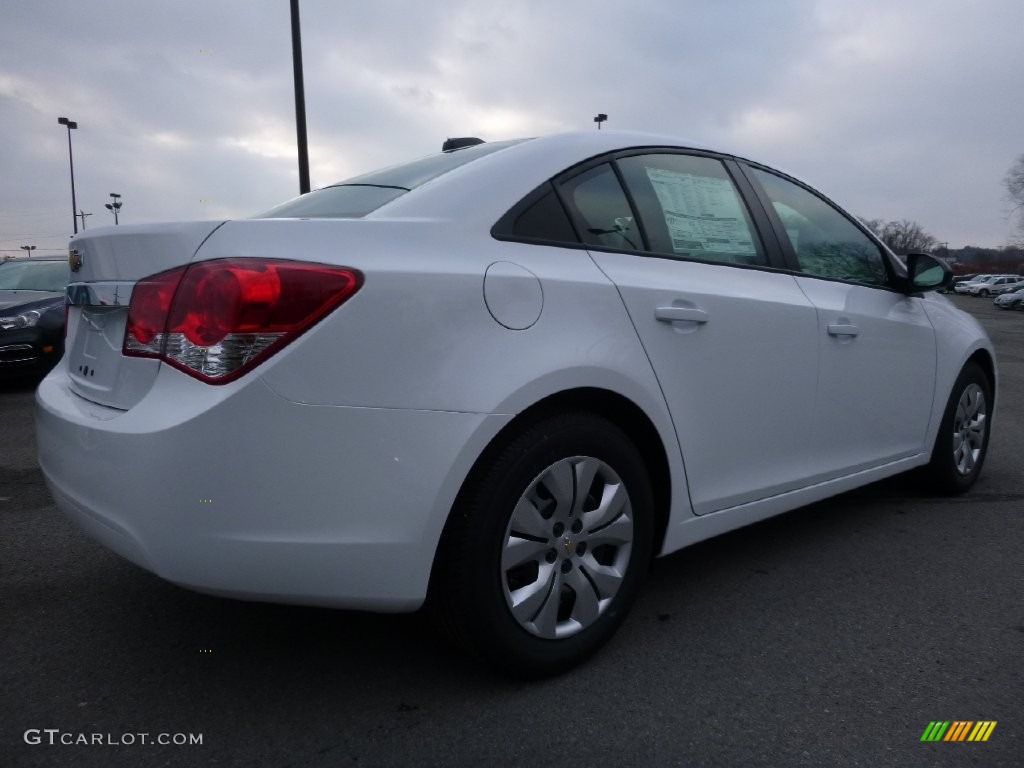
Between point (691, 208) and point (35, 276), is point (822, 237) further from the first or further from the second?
point (35, 276)

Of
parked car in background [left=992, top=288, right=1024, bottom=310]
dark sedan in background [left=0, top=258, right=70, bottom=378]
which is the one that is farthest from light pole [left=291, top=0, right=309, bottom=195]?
parked car in background [left=992, top=288, right=1024, bottom=310]

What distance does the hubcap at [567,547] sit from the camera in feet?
6.77

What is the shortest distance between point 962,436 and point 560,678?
9.50ft

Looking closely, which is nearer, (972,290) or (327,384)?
(327,384)

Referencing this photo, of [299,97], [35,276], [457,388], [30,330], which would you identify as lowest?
[30,330]

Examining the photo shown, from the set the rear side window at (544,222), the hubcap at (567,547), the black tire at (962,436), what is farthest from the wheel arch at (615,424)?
the black tire at (962,436)

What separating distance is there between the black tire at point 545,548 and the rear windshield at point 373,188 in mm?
787

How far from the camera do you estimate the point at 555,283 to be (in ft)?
6.94

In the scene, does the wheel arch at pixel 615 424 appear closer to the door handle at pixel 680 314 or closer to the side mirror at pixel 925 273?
the door handle at pixel 680 314

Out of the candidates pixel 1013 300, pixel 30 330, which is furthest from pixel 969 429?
pixel 1013 300

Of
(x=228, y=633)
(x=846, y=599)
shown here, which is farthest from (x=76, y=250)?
(x=846, y=599)

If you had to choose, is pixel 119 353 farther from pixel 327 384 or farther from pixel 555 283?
pixel 555 283

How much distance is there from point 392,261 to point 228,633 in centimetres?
134

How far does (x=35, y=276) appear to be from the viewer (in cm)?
861
